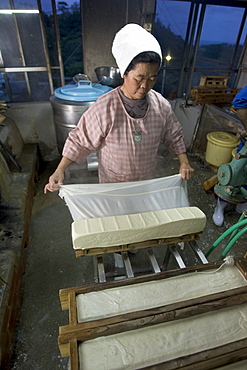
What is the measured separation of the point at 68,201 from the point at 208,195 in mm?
2933

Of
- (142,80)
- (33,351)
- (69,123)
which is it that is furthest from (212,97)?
(33,351)

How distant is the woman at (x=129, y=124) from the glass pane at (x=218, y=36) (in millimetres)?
4075

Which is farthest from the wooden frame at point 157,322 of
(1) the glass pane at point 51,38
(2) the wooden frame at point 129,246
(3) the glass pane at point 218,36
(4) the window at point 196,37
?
(3) the glass pane at point 218,36

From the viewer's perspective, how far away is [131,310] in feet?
3.72

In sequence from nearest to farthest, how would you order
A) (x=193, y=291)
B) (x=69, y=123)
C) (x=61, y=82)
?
(x=193, y=291), (x=69, y=123), (x=61, y=82)

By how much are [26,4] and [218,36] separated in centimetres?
427

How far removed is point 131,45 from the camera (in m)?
1.40

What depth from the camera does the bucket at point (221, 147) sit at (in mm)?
3903

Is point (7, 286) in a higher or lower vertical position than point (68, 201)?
lower

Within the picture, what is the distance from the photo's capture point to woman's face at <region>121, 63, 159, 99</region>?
1.44 meters

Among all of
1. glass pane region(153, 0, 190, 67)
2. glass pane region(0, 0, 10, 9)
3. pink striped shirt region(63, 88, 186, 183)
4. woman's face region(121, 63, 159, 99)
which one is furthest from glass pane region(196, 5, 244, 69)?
woman's face region(121, 63, 159, 99)

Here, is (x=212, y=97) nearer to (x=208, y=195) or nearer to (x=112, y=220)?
(x=208, y=195)

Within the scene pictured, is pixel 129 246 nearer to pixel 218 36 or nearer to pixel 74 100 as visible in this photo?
pixel 74 100

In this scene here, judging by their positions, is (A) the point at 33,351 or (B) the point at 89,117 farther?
(A) the point at 33,351
